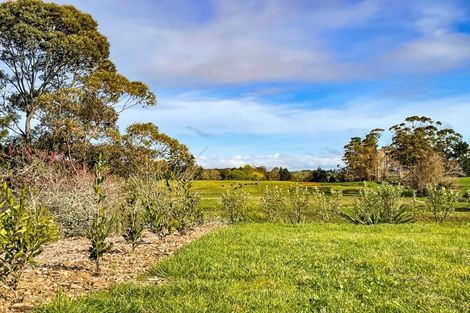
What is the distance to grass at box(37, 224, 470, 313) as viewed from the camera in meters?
4.61

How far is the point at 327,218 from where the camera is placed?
1566cm

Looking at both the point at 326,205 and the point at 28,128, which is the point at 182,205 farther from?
the point at 28,128

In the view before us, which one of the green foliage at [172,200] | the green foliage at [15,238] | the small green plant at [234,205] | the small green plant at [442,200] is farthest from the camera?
the small green plant at [234,205]

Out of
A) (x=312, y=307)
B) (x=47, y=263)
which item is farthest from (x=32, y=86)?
(x=312, y=307)

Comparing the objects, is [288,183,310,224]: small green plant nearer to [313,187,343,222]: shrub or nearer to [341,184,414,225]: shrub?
[313,187,343,222]: shrub

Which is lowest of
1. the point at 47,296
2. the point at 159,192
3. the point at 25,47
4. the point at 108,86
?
the point at 47,296

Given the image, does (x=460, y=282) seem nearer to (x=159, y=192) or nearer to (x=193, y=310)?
(x=193, y=310)

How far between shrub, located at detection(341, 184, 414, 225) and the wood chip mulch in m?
8.15

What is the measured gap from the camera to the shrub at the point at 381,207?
49.4 feet

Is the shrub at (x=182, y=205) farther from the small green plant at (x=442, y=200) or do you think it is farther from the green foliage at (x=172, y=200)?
the small green plant at (x=442, y=200)

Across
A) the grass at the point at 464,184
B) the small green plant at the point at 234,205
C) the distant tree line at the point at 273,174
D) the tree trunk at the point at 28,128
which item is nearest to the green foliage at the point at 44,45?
the tree trunk at the point at 28,128

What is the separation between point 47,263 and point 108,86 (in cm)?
1617

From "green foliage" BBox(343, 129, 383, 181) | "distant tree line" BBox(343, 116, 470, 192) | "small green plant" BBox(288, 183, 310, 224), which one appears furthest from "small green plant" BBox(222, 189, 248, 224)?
"green foliage" BBox(343, 129, 383, 181)

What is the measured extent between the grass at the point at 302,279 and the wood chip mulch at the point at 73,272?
419 millimetres
